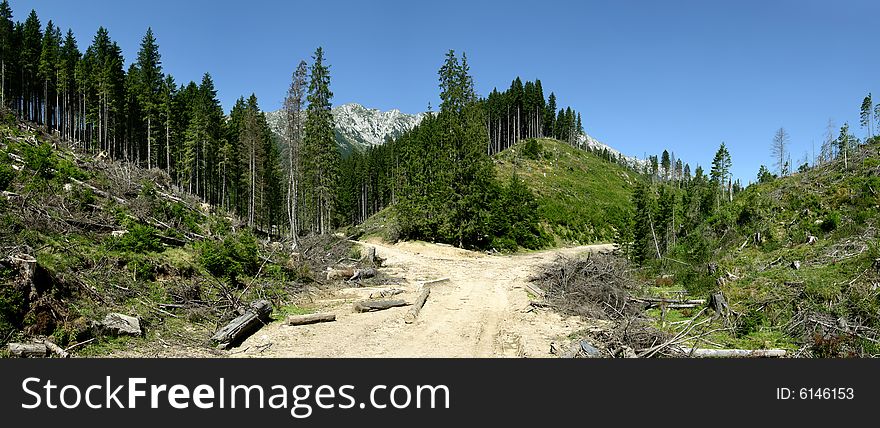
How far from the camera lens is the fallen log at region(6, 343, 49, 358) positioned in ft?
24.6

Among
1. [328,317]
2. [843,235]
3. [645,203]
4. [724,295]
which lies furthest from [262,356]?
[645,203]

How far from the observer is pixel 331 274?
66.0 feet

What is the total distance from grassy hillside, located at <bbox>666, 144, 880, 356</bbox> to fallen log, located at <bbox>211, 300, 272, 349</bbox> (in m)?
11.3

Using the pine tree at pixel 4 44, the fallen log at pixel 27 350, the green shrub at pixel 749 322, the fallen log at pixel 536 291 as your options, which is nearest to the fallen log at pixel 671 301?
the green shrub at pixel 749 322

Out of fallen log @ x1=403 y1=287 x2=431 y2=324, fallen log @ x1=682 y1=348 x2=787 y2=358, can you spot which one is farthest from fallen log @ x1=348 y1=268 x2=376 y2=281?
fallen log @ x1=682 y1=348 x2=787 y2=358

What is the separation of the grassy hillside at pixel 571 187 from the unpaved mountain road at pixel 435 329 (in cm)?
3690

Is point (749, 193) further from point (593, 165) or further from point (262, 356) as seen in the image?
point (593, 165)

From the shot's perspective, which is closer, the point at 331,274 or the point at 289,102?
the point at 331,274

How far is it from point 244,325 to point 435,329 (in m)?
4.82

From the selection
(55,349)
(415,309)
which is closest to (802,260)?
(415,309)

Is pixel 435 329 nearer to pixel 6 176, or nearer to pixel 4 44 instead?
pixel 6 176

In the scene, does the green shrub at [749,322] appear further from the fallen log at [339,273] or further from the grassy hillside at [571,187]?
the grassy hillside at [571,187]
